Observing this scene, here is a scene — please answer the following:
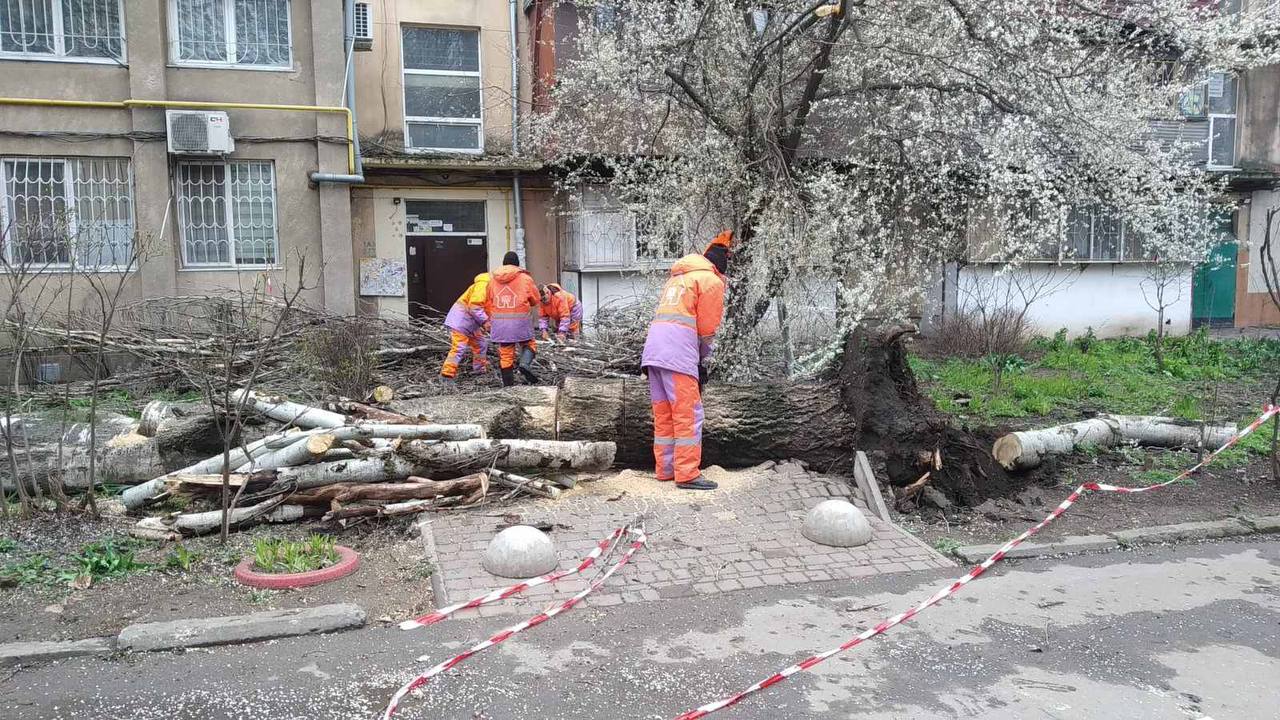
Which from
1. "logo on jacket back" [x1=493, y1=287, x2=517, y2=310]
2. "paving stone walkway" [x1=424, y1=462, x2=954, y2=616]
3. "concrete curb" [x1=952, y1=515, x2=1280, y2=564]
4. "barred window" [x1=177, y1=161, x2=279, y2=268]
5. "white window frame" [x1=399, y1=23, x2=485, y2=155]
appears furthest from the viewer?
"white window frame" [x1=399, y1=23, x2=485, y2=155]

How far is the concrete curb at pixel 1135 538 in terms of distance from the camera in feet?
17.7

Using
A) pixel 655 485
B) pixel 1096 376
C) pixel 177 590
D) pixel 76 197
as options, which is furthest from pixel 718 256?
pixel 76 197

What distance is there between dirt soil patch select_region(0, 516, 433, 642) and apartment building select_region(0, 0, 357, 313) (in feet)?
20.8

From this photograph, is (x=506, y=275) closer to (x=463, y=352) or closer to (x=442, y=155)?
(x=463, y=352)

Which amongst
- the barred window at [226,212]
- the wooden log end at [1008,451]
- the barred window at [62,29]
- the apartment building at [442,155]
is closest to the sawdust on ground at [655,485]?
the wooden log end at [1008,451]

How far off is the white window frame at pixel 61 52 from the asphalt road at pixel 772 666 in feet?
33.8

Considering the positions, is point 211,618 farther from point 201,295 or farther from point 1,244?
point 201,295

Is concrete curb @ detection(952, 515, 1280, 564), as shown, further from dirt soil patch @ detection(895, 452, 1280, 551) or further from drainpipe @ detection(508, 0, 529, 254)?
drainpipe @ detection(508, 0, 529, 254)

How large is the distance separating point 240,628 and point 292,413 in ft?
8.52

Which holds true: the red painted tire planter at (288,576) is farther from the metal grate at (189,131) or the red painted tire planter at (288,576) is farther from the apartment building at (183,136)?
the metal grate at (189,131)

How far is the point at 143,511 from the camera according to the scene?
19.0 feet

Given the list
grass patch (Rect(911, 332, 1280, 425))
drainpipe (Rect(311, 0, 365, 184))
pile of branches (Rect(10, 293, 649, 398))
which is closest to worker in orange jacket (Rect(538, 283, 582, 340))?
pile of branches (Rect(10, 293, 649, 398))

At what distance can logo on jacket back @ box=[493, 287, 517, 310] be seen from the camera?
32.1 ft

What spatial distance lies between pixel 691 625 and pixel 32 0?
1207cm
